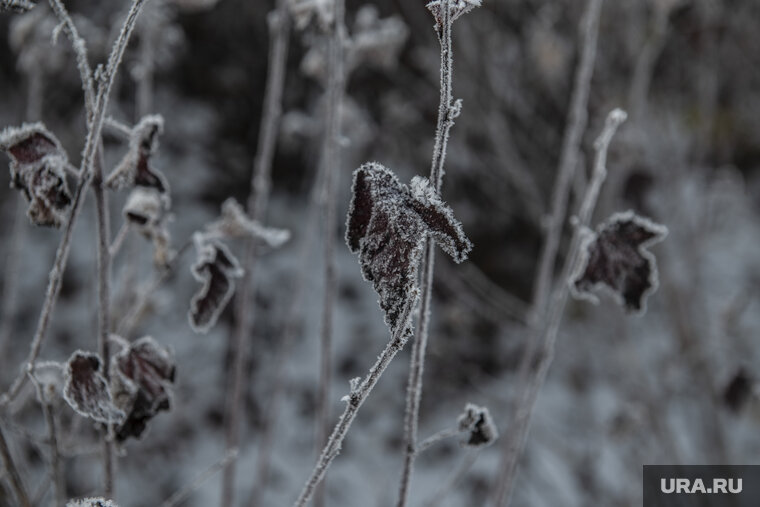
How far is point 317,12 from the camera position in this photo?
1.00 metres

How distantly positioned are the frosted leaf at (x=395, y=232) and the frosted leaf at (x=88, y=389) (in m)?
0.32

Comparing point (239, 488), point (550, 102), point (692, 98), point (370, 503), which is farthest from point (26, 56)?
point (692, 98)

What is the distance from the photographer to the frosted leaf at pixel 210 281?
771mm

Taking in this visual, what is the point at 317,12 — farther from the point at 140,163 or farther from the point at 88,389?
the point at 88,389

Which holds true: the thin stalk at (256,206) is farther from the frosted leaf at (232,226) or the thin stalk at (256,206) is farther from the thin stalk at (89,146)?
the thin stalk at (89,146)

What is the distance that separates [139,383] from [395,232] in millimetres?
404

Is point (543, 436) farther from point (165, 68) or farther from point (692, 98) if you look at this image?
point (165, 68)

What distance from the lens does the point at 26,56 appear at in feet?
4.63

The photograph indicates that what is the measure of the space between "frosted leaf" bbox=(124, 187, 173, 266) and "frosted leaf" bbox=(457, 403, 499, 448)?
42 cm

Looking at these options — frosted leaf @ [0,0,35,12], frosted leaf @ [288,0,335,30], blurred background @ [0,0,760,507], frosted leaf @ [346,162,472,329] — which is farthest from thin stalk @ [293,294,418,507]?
blurred background @ [0,0,760,507]

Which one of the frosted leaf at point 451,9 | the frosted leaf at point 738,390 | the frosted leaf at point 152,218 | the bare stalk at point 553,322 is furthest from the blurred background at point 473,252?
the frosted leaf at point 451,9

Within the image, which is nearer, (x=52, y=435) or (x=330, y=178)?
(x=52, y=435)

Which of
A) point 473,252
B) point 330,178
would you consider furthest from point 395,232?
point 473,252

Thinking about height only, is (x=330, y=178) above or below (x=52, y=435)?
above
